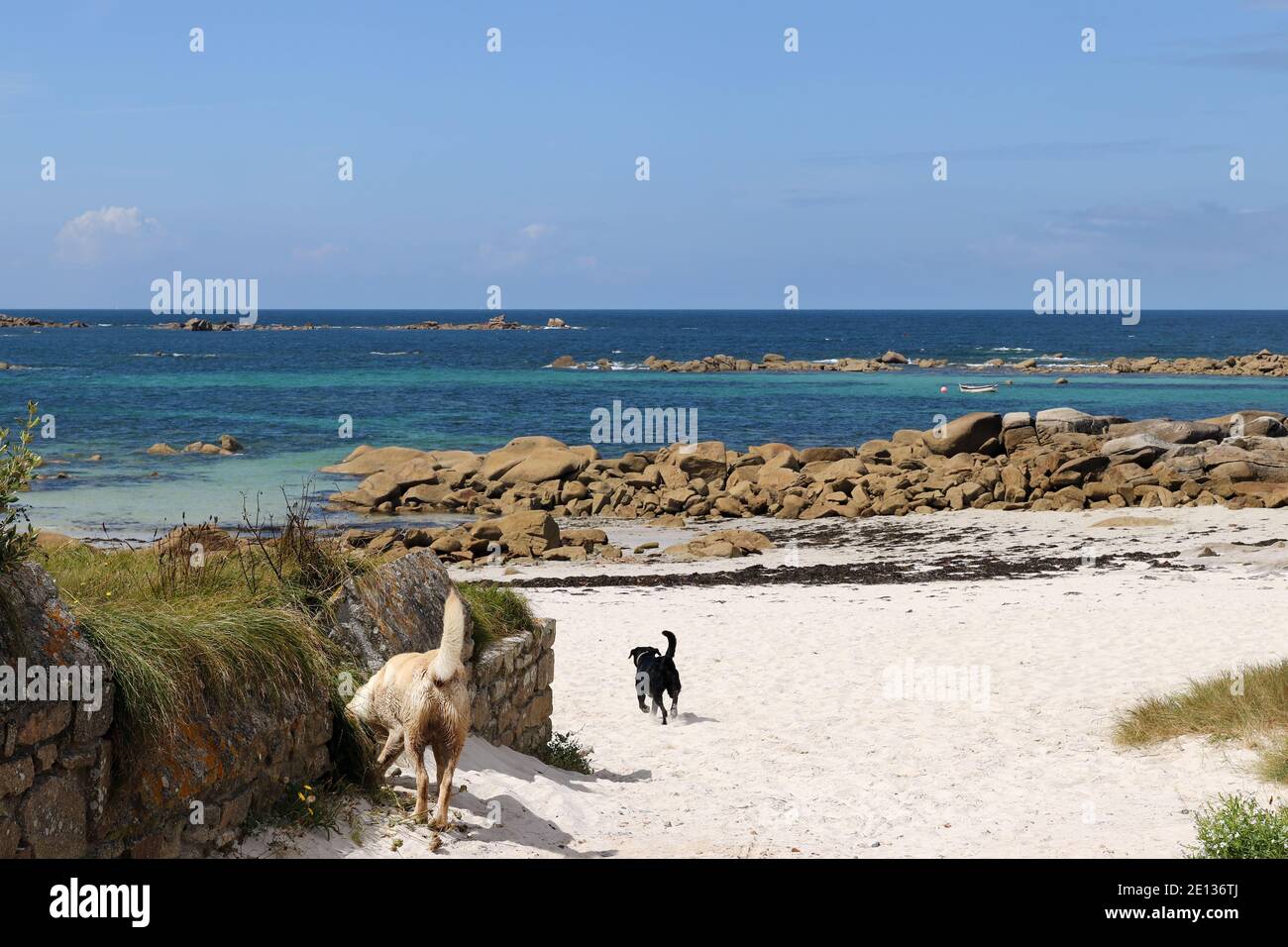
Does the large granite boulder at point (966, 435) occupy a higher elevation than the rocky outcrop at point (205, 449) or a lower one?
higher

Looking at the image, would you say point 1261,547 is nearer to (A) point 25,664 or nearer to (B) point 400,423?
(A) point 25,664

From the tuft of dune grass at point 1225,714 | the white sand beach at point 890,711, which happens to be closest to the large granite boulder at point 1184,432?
the white sand beach at point 890,711

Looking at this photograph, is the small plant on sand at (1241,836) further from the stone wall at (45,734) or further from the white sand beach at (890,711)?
the stone wall at (45,734)

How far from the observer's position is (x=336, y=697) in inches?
249

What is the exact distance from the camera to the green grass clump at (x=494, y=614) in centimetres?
836

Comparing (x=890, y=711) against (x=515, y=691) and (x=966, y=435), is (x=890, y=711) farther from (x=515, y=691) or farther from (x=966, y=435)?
(x=966, y=435)

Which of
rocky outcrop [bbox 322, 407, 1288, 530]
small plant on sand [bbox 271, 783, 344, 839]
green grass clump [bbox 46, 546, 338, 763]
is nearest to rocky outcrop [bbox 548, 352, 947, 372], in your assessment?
rocky outcrop [bbox 322, 407, 1288, 530]

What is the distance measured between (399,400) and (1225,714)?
5669 centimetres

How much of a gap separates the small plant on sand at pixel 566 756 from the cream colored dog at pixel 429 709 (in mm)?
2852

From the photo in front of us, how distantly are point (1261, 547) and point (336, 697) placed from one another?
18565mm

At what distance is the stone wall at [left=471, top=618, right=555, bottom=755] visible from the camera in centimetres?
789

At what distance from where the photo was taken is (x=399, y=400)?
63.0m

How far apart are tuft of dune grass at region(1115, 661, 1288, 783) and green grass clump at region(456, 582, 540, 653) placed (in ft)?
16.2
